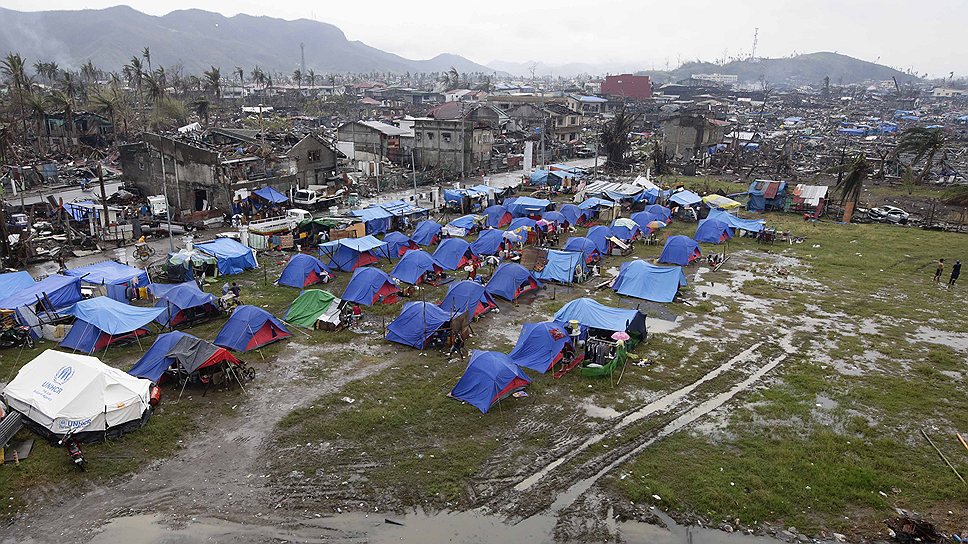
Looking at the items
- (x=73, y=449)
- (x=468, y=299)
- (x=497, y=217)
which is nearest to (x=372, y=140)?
(x=497, y=217)

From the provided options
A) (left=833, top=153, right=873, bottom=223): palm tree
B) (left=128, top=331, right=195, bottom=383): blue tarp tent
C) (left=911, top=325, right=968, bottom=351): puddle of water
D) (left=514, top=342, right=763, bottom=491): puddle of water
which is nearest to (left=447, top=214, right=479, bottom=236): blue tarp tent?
(left=514, top=342, right=763, bottom=491): puddle of water

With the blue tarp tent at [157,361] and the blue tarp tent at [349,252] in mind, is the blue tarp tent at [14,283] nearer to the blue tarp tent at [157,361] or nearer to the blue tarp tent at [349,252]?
the blue tarp tent at [157,361]

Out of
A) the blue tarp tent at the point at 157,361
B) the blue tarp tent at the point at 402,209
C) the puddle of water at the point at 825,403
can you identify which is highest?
the blue tarp tent at the point at 402,209

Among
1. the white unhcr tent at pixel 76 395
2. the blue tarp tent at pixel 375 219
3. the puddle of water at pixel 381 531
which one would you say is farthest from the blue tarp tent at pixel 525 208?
the puddle of water at pixel 381 531

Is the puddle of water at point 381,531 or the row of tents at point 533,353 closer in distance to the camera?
the puddle of water at point 381,531

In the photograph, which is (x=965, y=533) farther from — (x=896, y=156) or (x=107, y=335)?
(x=896, y=156)

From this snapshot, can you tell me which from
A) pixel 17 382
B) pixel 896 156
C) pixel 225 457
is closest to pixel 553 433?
pixel 225 457

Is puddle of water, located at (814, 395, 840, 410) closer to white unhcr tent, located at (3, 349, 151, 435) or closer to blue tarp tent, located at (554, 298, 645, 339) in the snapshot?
blue tarp tent, located at (554, 298, 645, 339)
